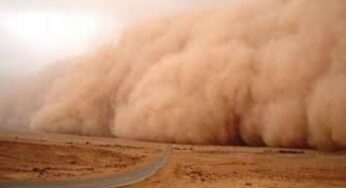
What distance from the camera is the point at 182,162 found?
3760 mm

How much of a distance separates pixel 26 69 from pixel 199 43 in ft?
4.09

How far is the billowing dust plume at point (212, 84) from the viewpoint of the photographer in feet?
12.6

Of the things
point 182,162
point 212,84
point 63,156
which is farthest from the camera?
point 212,84

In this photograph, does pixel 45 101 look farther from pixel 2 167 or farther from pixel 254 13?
pixel 254 13

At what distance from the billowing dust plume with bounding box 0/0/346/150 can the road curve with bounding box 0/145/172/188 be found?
19 cm

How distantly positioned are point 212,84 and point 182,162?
2.03 ft

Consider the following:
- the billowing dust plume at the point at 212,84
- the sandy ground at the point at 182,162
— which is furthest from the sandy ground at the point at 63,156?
the billowing dust plume at the point at 212,84

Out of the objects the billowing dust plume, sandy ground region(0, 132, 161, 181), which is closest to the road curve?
sandy ground region(0, 132, 161, 181)

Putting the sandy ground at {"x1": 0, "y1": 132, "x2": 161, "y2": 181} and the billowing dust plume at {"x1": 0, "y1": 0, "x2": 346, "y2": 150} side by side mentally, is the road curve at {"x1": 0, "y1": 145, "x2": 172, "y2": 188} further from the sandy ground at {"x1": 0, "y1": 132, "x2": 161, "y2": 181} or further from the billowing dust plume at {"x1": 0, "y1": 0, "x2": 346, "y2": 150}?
the billowing dust plume at {"x1": 0, "y1": 0, "x2": 346, "y2": 150}

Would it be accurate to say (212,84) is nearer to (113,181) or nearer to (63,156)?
(113,181)

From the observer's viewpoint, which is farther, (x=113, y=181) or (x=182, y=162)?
(x=182, y=162)

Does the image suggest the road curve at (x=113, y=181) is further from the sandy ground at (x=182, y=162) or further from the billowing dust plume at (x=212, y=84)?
the billowing dust plume at (x=212, y=84)

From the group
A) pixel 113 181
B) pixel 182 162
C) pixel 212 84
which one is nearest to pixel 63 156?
pixel 113 181

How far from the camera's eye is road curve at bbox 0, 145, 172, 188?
138 inches
